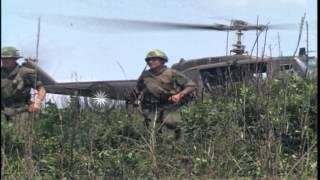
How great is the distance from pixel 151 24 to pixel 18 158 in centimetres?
303

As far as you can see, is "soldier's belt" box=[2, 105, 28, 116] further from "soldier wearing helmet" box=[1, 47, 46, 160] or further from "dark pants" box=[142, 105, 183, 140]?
"dark pants" box=[142, 105, 183, 140]

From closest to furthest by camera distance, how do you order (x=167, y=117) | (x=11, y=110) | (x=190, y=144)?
(x=11, y=110), (x=190, y=144), (x=167, y=117)

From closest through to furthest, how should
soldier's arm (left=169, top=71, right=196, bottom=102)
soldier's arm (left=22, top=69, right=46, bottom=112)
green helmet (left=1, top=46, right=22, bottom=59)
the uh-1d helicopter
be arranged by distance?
green helmet (left=1, top=46, right=22, bottom=59)
soldier's arm (left=22, top=69, right=46, bottom=112)
the uh-1d helicopter
soldier's arm (left=169, top=71, right=196, bottom=102)

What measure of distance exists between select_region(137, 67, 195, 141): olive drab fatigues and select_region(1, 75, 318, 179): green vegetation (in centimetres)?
40

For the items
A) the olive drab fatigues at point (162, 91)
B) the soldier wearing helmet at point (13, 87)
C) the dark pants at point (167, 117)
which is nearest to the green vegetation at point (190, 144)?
the dark pants at point (167, 117)

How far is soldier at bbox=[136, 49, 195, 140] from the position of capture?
7.17 m

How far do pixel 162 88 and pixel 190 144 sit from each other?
98cm

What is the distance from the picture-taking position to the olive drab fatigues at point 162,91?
712 centimetres

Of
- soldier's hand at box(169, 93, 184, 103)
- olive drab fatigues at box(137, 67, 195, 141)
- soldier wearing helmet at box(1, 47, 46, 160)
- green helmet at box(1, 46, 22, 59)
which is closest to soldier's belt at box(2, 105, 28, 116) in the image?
soldier wearing helmet at box(1, 47, 46, 160)

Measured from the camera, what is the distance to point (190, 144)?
21.4 feet

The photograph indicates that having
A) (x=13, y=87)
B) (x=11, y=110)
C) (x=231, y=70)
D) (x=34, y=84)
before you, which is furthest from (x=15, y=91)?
(x=231, y=70)

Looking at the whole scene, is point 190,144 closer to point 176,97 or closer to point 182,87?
point 176,97

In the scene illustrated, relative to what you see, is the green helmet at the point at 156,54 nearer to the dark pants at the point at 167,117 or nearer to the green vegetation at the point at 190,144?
the dark pants at the point at 167,117

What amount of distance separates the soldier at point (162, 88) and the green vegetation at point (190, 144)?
17.8 inches
